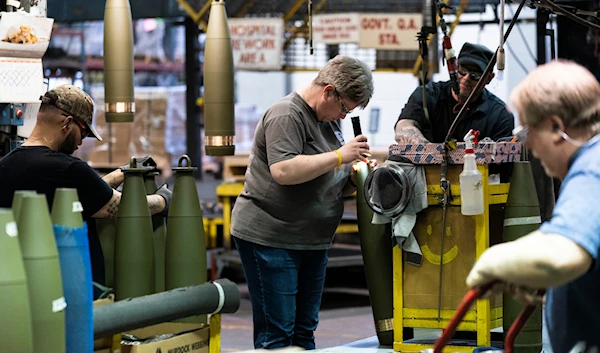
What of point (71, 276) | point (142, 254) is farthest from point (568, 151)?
point (142, 254)

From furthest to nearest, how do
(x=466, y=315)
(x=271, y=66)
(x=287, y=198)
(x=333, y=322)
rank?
(x=271, y=66), (x=333, y=322), (x=287, y=198), (x=466, y=315)

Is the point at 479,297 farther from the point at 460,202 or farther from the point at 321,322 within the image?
the point at 321,322

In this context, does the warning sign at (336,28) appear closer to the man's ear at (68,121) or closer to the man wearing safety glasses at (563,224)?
the man's ear at (68,121)

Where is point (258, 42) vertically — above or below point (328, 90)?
above

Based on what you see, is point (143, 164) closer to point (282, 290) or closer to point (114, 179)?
point (114, 179)

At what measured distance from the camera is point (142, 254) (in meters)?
3.14

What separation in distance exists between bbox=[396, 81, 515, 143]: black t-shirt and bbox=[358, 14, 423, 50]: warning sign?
3245 millimetres

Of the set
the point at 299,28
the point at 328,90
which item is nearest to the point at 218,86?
the point at 328,90

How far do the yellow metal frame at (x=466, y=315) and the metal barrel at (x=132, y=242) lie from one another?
39.7 inches

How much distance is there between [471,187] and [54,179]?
1493mm

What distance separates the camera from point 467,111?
403 cm

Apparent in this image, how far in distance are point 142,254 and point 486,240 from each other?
1271 millimetres

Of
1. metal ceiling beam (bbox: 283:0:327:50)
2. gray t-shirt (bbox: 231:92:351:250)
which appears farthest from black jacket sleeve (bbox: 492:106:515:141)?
metal ceiling beam (bbox: 283:0:327:50)

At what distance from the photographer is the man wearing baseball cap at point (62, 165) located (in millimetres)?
3104
